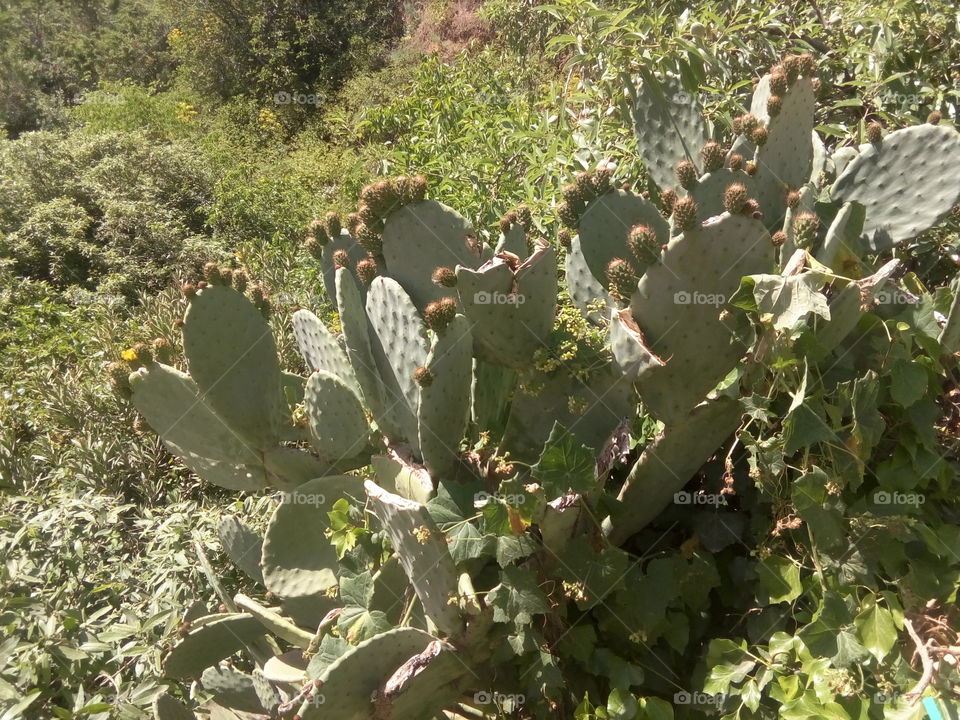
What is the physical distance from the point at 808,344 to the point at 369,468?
1.19 meters

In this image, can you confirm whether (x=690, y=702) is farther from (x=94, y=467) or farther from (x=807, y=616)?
(x=94, y=467)

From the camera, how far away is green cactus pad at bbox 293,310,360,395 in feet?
6.63

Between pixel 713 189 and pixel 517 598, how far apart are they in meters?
0.95

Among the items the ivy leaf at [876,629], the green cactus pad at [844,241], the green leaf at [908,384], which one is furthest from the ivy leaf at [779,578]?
the green cactus pad at [844,241]

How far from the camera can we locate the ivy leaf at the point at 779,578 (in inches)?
60.9

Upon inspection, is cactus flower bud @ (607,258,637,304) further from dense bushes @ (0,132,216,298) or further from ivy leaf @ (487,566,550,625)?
dense bushes @ (0,132,216,298)

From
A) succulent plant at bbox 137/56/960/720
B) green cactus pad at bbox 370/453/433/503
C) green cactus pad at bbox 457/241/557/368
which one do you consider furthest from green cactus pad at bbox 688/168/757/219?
green cactus pad at bbox 370/453/433/503

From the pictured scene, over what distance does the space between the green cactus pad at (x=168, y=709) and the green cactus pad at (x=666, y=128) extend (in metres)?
1.79

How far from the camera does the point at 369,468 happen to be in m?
2.13

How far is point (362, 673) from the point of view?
1.54 meters

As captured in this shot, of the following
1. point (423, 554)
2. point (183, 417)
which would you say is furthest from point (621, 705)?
point (183, 417)

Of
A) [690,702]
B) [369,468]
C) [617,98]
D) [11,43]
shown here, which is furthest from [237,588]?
[11,43]

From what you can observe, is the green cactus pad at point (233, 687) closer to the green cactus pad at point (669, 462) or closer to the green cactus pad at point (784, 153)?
the green cactus pad at point (669, 462)

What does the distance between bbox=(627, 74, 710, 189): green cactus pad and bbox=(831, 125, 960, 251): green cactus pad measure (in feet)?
1.30
